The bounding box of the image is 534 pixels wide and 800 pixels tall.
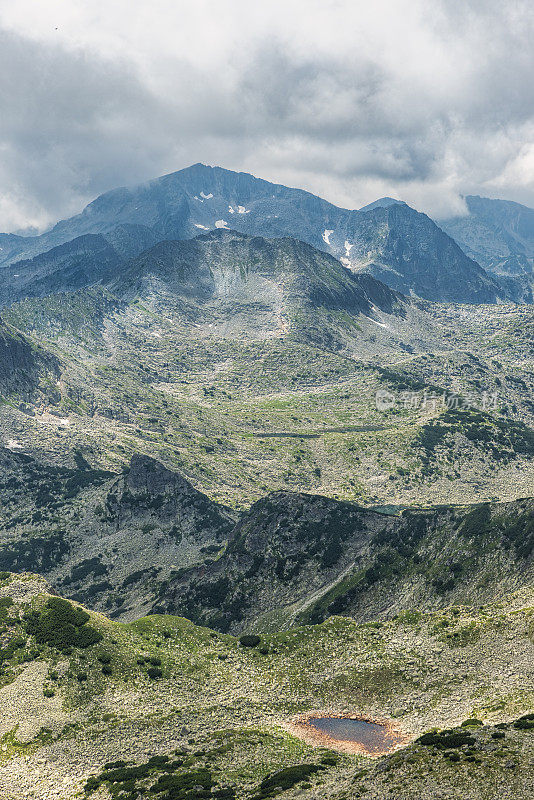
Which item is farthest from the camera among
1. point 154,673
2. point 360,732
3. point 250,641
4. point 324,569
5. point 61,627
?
point 324,569

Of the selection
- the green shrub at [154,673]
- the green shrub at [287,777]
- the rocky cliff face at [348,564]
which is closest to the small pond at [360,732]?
the green shrub at [287,777]

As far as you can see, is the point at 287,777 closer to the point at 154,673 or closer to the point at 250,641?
the point at 154,673

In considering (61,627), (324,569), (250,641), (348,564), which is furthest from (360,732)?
(324,569)

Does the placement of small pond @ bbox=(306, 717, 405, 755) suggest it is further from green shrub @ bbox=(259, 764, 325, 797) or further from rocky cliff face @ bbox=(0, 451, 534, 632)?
rocky cliff face @ bbox=(0, 451, 534, 632)

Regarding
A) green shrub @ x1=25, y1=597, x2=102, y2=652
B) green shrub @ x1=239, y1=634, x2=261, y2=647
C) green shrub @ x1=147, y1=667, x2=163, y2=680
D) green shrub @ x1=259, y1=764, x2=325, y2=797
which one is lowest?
green shrub @ x1=147, y1=667, x2=163, y2=680

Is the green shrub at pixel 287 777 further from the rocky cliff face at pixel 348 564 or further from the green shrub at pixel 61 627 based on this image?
the green shrub at pixel 61 627

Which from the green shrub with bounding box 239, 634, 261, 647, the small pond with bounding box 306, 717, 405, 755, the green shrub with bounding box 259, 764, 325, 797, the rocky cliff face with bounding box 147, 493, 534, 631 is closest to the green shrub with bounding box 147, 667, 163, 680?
the green shrub with bounding box 239, 634, 261, 647

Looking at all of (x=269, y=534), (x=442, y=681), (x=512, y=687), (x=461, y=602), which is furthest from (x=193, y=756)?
(x=269, y=534)

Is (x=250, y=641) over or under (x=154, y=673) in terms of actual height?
over
